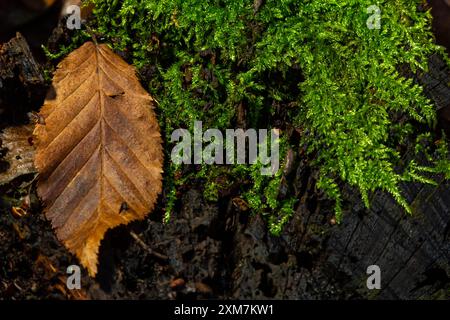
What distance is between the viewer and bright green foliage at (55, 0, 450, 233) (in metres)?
1.74

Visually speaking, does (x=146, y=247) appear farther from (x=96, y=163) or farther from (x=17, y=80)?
(x=17, y=80)

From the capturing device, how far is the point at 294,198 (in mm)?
1840

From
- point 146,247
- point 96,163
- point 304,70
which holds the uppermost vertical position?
point 304,70

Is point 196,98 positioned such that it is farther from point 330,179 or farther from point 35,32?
point 35,32

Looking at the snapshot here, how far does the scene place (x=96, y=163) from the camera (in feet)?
5.78

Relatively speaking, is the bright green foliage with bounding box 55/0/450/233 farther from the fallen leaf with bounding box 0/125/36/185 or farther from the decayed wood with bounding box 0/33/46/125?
the fallen leaf with bounding box 0/125/36/185

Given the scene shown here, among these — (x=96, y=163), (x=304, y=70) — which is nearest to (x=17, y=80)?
(x=96, y=163)

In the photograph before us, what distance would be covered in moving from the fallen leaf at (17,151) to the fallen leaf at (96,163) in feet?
0.45

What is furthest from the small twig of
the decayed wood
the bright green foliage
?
the decayed wood

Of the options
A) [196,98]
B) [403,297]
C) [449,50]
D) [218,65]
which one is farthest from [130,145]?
[449,50]

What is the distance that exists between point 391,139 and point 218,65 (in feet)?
2.41

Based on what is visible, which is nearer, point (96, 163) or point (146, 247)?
point (96, 163)

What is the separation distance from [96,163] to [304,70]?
0.87 metres

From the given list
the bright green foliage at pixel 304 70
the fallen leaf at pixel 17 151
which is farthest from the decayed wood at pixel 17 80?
the bright green foliage at pixel 304 70
